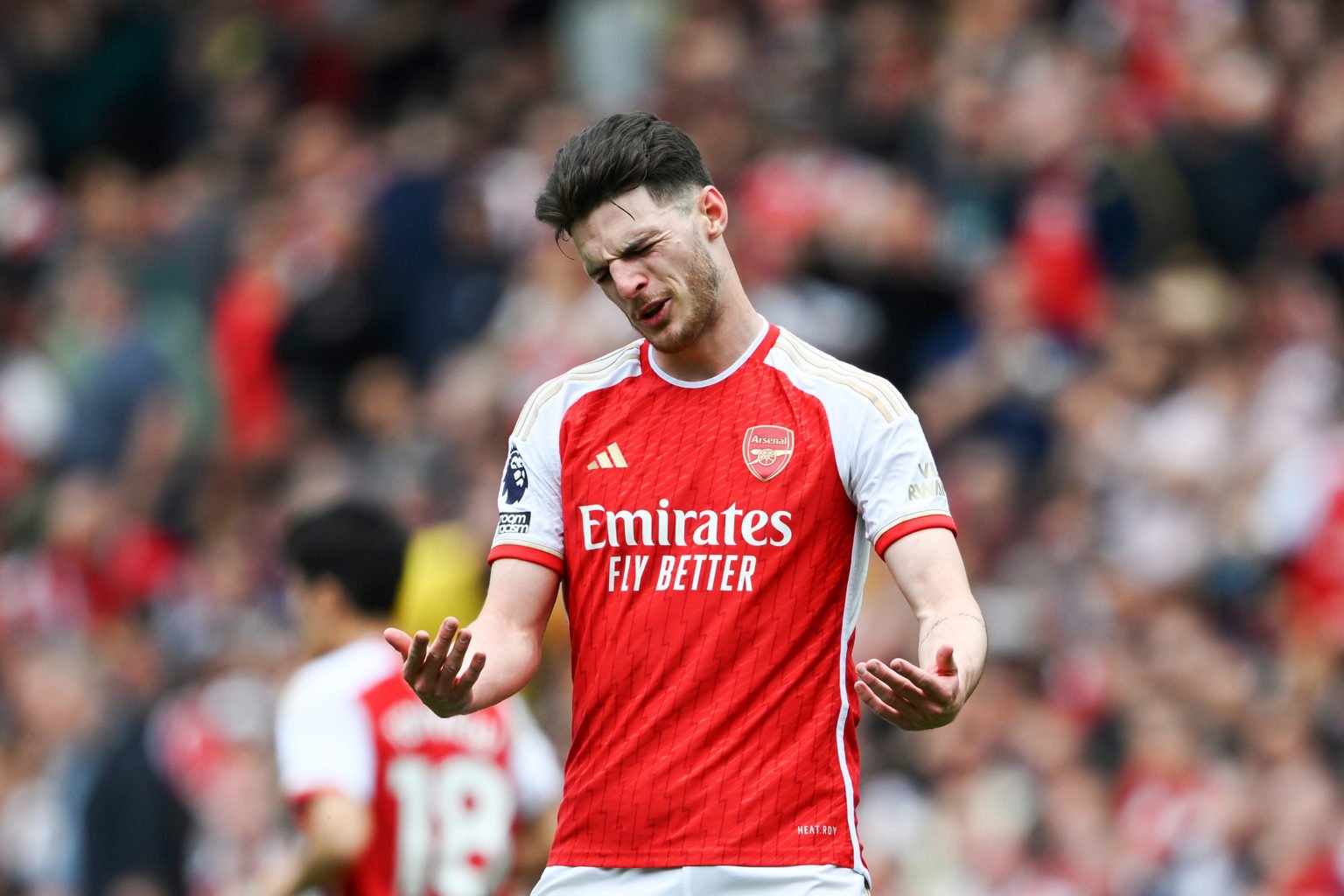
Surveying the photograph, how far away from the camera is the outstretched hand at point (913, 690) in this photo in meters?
4.42

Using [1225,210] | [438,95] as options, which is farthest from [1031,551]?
[438,95]

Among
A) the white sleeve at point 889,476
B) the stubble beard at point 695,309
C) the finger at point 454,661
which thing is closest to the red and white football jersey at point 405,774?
the finger at point 454,661

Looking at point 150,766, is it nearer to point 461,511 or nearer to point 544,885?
point 461,511

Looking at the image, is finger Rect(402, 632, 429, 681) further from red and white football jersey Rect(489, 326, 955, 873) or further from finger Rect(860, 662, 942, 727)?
finger Rect(860, 662, 942, 727)

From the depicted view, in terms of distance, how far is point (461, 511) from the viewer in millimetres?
12297

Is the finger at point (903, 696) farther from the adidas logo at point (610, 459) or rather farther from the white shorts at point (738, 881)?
the adidas logo at point (610, 459)

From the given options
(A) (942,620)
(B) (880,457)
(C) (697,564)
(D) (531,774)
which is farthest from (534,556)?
(D) (531,774)

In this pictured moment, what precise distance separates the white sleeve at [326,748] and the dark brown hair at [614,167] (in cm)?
201

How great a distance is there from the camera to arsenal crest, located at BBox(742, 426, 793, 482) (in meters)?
5.04

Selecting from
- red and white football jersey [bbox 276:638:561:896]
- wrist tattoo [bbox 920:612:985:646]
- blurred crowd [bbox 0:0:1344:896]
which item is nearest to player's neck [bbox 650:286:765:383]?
wrist tattoo [bbox 920:612:985:646]

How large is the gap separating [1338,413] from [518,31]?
7.92 m

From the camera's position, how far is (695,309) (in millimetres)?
5047

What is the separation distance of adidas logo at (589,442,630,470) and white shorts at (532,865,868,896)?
865 mm

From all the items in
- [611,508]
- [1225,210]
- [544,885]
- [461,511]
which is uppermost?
[1225,210]
